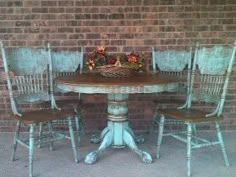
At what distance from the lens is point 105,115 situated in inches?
190

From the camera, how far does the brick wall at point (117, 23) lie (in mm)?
4629

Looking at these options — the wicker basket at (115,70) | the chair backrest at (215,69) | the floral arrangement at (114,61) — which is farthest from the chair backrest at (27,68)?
the chair backrest at (215,69)

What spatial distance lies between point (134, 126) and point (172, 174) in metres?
1.52

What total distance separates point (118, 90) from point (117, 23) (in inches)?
61.6

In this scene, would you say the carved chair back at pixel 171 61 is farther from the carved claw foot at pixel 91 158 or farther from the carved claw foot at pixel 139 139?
the carved claw foot at pixel 91 158

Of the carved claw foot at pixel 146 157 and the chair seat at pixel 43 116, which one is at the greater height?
the chair seat at pixel 43 116

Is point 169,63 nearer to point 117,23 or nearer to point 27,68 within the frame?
point 117,23

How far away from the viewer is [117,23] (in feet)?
15.3

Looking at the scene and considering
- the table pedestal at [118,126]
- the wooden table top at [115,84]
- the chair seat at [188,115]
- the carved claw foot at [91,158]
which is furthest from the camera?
the table pedestal at [118,126]

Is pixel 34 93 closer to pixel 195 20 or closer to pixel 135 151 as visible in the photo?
pixel 135 151

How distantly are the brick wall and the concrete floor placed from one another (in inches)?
50.3

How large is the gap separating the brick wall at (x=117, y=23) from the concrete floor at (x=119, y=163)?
128 cm

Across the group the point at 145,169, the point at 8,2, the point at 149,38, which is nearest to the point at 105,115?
the point at 149,38

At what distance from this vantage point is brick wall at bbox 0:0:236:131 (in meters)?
4.63
